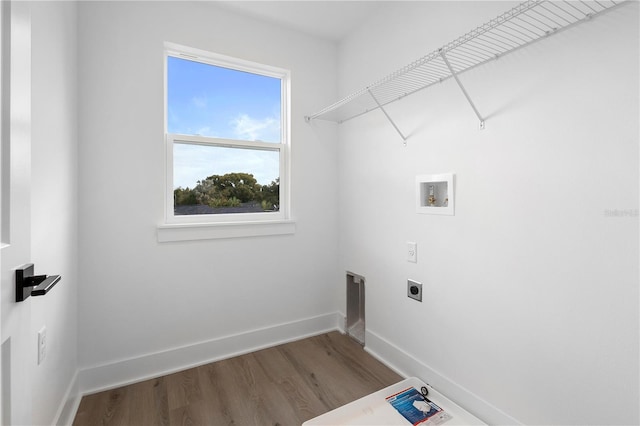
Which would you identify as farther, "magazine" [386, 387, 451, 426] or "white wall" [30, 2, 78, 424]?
"magazine" [386, 387, 451, 426]

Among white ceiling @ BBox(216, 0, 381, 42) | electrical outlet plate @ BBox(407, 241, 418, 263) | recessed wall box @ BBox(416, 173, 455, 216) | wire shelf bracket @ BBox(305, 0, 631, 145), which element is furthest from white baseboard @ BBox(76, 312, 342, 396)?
white ceiling @ BBox(216, 0, 381, 42)

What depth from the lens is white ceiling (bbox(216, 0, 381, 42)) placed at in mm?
2029

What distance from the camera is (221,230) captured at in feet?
6.88

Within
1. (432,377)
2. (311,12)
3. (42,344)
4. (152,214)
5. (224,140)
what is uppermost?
(311,12)

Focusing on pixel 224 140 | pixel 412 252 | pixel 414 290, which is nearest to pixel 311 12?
pixel 224 140

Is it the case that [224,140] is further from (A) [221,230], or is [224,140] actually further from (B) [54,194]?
(B) [54,194]

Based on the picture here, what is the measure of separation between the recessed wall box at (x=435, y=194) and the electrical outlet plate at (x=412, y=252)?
0.21m

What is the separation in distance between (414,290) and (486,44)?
135 cm

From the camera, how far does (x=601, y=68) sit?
109cm

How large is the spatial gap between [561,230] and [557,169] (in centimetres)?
24

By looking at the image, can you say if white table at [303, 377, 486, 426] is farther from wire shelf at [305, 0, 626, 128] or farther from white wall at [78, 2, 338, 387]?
wire shelf at [305, 0, 626, 128]

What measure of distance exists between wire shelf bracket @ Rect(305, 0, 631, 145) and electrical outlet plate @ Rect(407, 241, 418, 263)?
65 centimetres

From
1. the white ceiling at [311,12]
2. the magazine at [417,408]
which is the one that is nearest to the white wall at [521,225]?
the magazine at [417,408]

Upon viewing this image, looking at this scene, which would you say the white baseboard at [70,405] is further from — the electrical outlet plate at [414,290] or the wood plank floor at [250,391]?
the electrical outlet plate at [414,290]
